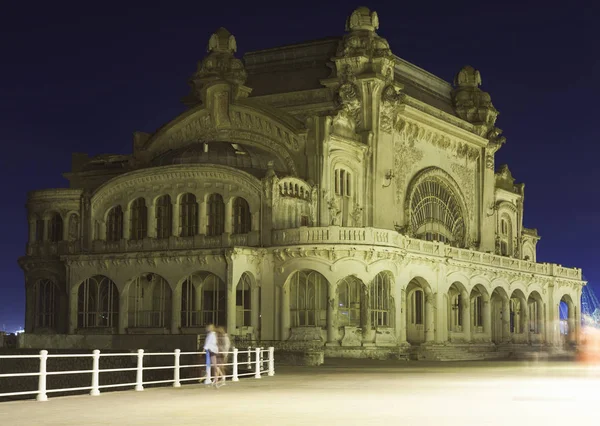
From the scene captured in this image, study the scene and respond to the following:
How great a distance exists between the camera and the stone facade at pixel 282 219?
5916cm

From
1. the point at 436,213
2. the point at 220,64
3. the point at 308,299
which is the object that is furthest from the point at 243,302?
the point at 436,213

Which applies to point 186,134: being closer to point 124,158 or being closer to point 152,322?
point 124,158

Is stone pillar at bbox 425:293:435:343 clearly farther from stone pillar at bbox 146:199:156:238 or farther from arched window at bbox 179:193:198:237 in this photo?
stone pillar at bbox 146:199:156:238

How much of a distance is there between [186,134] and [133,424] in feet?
→ 162

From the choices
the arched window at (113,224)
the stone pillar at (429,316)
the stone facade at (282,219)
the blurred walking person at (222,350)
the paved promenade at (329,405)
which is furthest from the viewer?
the stone pillar at (429,316)

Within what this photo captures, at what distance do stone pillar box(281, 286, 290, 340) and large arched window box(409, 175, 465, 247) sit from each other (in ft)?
45.2

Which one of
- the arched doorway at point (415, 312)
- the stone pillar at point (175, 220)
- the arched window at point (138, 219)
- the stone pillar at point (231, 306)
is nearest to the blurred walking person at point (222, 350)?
the stone pillar at point (231, 306)

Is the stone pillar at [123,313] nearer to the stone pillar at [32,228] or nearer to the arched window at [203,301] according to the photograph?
the arched window at [203,301]

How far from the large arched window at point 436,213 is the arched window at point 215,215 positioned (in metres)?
14.4

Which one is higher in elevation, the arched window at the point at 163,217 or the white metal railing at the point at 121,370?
the arched window at the point at 163,217

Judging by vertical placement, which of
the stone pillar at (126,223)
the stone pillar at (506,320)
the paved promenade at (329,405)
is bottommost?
the paved promenade at (329,405)

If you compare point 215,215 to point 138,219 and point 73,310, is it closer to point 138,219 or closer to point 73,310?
point 138,219

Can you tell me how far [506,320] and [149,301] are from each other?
27.3 metres

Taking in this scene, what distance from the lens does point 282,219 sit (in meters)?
59.3
